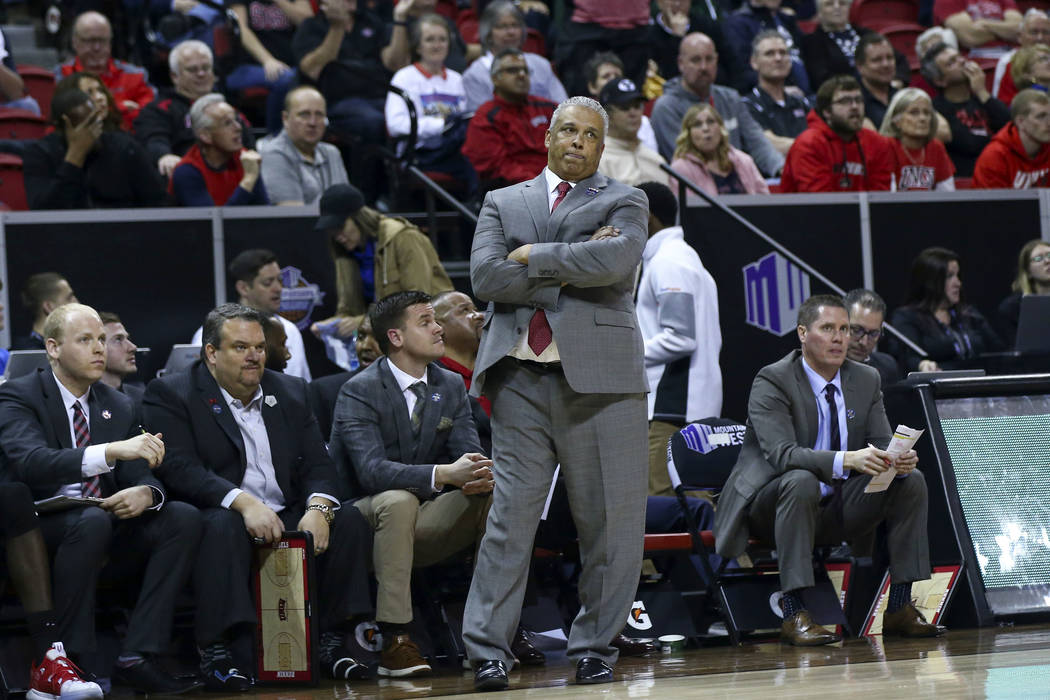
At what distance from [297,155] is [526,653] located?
168 inches

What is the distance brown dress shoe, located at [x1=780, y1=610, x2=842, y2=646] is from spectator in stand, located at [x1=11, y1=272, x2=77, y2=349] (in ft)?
12.7

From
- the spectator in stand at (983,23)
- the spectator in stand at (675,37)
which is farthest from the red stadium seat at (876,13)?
the spectator in stand at (675,37)

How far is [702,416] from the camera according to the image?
25.8 ft

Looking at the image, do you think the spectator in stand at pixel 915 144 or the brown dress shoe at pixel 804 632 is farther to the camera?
the spectator in stand at pixel 915 144

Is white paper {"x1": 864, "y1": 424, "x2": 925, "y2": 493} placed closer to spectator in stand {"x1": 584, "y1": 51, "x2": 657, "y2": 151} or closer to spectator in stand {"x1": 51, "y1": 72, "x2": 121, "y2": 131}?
spectator in stand {"x1": 584, "y1": 51, "x2": 657, "y2": 151}

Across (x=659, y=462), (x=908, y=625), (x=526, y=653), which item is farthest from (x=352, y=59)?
(x=908, y=625)

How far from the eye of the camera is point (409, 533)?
6082 mm

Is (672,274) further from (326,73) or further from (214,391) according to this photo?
(326,73)

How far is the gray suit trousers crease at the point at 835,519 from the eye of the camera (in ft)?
21.2

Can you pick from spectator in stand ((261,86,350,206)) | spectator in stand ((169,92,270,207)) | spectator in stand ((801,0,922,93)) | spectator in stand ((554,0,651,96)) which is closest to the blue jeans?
spectator in stand ((261,86,350,206))

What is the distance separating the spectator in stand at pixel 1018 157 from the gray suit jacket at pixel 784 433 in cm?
425

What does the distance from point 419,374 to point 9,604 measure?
1.87m

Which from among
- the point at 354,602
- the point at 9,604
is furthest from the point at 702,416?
the point at 9,604

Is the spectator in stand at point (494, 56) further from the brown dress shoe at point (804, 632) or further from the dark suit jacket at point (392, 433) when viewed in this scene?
the brown dress shoe at point (804, 632)
